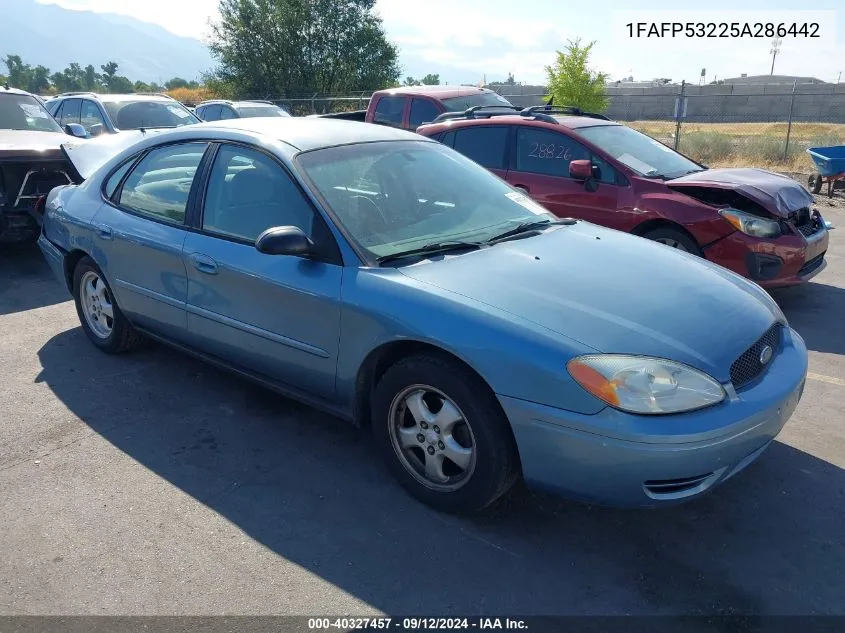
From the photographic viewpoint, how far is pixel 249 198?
12.4ft

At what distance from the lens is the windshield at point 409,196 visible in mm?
A: 3479

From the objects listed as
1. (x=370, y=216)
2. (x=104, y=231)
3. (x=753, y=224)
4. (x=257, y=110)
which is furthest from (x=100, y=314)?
(x=257, y=110)

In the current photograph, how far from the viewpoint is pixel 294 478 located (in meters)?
3.46

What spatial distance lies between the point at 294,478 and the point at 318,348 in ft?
2.17

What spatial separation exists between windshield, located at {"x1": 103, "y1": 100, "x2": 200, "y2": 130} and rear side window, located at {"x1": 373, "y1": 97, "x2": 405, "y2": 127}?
2.90 meters

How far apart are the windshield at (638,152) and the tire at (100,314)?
14.5 feet

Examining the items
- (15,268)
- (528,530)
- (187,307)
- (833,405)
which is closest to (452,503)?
(528,530)

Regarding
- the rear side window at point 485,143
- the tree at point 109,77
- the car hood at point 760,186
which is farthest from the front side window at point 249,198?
the tree at point 109,77

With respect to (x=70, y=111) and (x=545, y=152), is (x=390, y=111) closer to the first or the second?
(x=545, y=152)

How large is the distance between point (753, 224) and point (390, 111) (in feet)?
21.9

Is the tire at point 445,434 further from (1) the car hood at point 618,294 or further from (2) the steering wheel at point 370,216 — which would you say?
(2) the steering wheel at point 370,216

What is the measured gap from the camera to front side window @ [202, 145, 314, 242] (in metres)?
3.54

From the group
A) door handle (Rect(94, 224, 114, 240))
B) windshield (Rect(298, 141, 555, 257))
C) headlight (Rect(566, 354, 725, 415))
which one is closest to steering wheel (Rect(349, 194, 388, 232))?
windshield (Rect(298, 141, 555, 257))

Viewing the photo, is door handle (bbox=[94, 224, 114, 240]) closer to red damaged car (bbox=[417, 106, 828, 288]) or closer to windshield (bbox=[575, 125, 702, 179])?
red damaged car (bbox=[417, 106, 828, 288])
